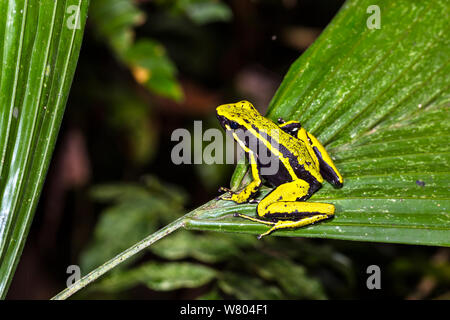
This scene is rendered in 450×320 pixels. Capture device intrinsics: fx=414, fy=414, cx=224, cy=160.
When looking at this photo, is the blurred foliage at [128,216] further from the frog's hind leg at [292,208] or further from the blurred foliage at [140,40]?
the frog's hind leg at [292,208]

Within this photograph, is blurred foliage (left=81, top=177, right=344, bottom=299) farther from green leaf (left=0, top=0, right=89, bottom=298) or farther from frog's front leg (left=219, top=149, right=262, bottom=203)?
green leaf (left=0, top=0, right=89, bottom=298)

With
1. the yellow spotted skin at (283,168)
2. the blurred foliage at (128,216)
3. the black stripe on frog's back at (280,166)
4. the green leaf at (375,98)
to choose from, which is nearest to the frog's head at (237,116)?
the yellow spotted skin at (283,168)

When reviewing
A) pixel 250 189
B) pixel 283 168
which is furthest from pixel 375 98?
pixel 250 189

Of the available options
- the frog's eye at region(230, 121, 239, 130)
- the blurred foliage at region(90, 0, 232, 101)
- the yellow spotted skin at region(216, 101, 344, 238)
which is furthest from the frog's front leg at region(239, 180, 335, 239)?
the blurred foliage at region(90, 0, 232, 101)
